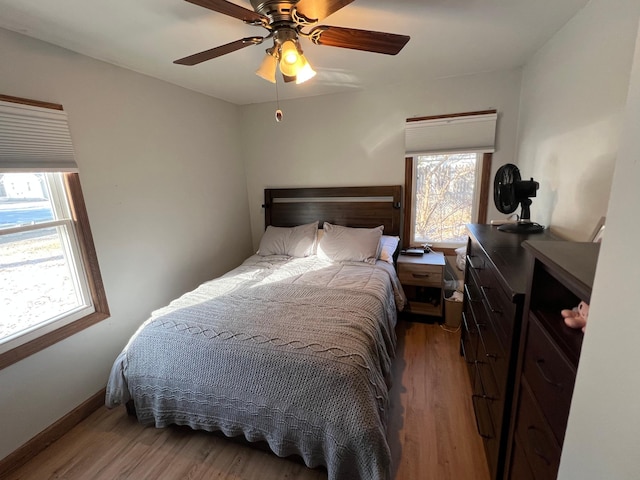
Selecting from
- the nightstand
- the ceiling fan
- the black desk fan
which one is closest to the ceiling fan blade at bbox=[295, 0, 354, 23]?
the ceiling fan

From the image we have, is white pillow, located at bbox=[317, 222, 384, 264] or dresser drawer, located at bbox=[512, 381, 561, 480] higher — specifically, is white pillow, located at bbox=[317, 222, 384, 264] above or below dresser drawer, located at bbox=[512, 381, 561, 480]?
above

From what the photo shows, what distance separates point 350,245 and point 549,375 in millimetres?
1970

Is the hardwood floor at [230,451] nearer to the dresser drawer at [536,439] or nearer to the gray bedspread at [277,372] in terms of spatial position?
the gray bedspread at [277,372]

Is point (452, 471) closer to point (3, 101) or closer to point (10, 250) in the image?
point (10, 250)

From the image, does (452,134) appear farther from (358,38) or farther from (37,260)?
(37,260)

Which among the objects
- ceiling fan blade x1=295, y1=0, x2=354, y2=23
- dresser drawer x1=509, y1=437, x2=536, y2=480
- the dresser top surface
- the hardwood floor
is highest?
ceiling fan blade x1=295, y1=0, x2=354, y2=23

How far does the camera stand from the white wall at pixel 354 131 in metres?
2.59

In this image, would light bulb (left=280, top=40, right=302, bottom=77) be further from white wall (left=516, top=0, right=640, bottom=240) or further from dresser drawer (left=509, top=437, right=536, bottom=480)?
dresser drawer (left=509, top=437, right=536, bottom=480)

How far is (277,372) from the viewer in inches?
54.8

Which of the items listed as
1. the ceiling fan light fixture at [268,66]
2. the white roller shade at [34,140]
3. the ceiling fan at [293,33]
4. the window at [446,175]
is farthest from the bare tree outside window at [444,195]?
the white roller shade at [34,140]

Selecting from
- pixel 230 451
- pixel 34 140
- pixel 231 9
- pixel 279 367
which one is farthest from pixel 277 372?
pixel 34 140

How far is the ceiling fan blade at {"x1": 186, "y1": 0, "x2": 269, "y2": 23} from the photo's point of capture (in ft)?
3.63

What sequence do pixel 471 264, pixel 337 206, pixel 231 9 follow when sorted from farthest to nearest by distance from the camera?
1. pixel 337 206
2. pixel 471 264
3. pixel 231 9

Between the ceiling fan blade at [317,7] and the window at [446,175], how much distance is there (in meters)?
1.81
